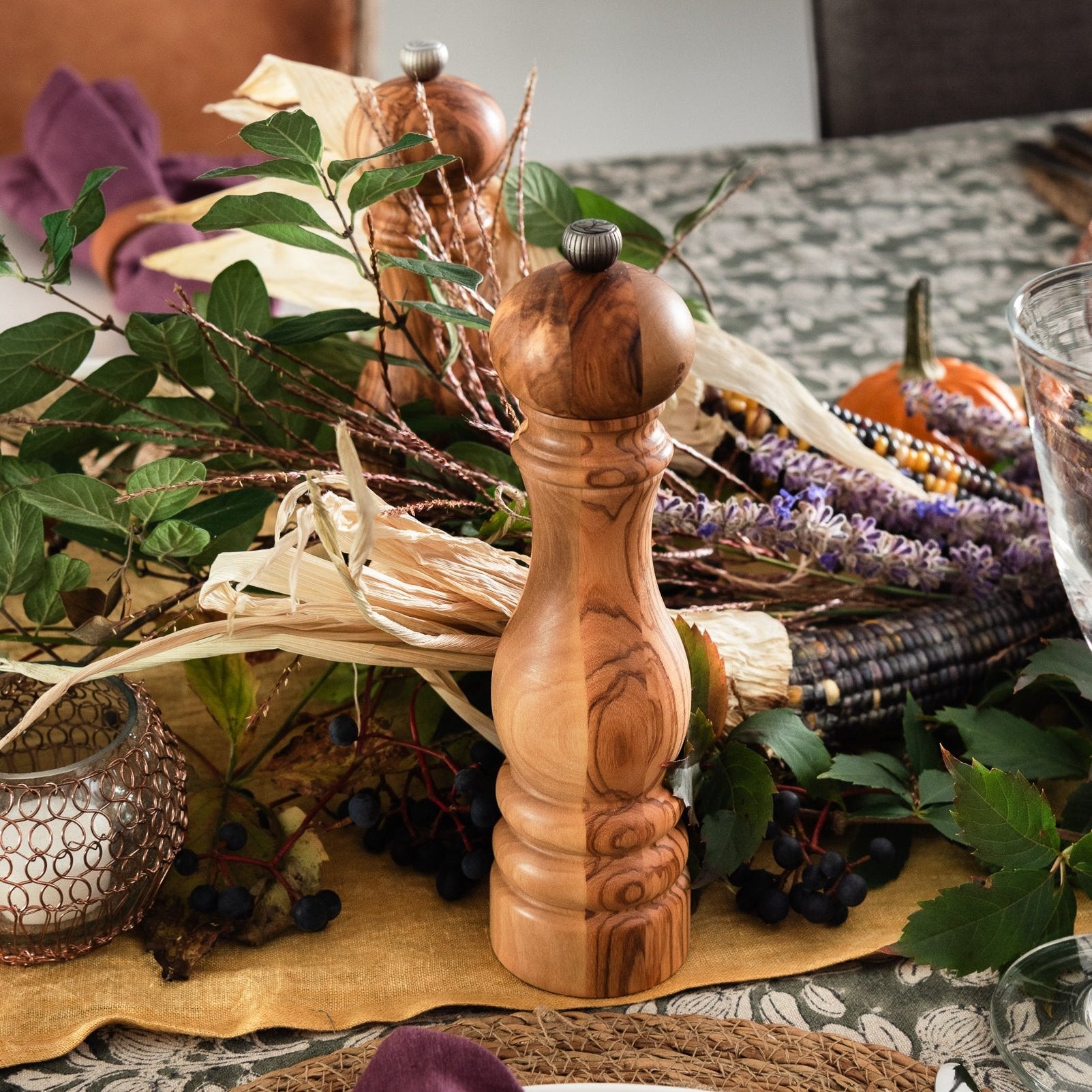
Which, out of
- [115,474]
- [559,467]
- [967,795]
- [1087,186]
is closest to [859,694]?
[967,795]

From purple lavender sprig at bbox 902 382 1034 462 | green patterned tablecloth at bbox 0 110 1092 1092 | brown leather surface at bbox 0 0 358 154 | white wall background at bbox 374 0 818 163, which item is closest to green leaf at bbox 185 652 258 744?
purple lavender sprig at bbox 902 382 1034 462

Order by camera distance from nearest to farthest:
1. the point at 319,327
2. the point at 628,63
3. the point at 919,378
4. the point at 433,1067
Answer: the point at 433,1067 < the point at 319,327 < the point at 919,378 < the point at 628,63

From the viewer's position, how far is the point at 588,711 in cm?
42

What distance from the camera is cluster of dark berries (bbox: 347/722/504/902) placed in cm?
49

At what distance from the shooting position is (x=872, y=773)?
1.66 ft

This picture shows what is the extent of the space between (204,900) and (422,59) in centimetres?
35

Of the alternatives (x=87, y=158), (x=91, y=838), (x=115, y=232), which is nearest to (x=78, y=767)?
(x=91, y=838)

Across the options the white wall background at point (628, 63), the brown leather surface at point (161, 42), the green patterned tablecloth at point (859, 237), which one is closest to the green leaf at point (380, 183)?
the green patterned tablecloth at point (859, 237)

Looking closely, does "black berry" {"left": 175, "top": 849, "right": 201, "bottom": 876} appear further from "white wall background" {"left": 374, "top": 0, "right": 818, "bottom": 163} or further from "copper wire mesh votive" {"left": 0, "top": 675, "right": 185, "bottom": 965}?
"white wall background" {"left": 374, "top": 0, "right": 818, "bottom": 163}

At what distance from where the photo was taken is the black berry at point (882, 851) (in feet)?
1.64

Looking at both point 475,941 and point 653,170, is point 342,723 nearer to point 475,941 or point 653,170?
point 475,941

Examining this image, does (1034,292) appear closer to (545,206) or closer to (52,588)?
(545,206)

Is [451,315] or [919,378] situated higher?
[451,315]

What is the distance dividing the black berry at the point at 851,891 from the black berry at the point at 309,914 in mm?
186
